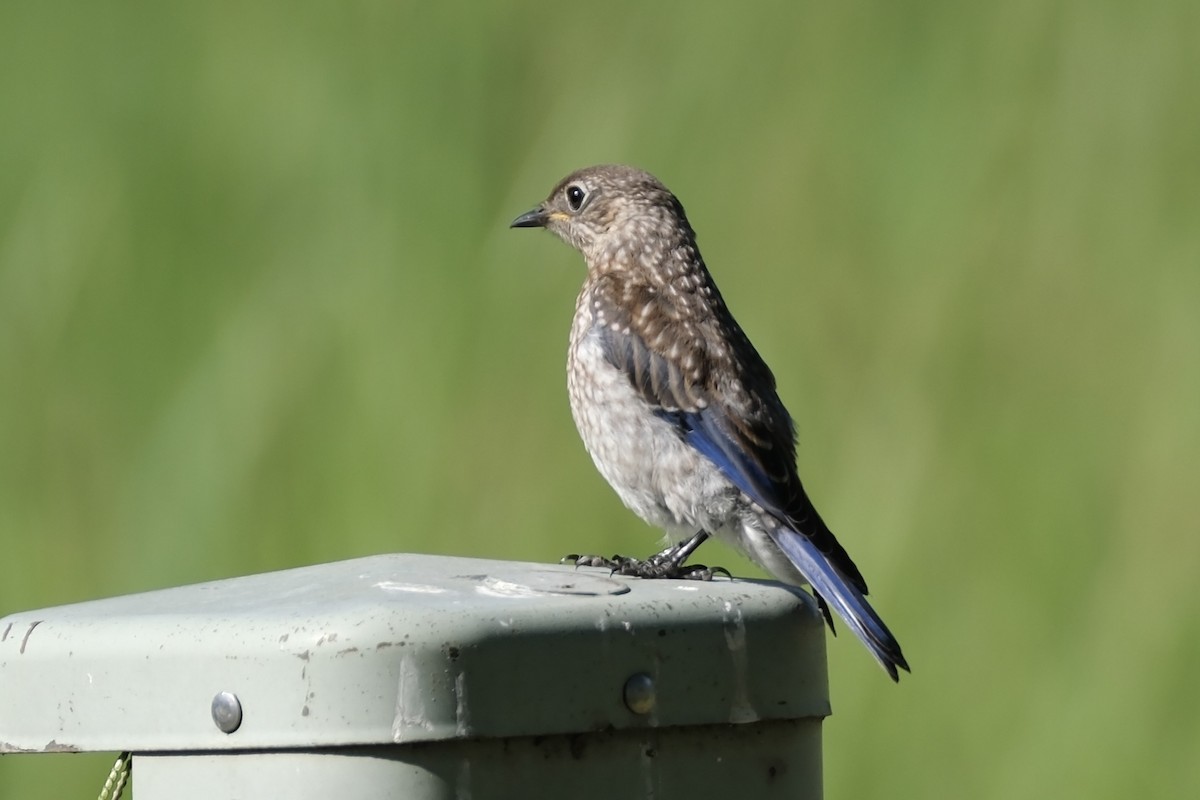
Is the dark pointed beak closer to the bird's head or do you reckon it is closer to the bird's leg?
the bird's head

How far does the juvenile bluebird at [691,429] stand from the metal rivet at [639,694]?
1623mm

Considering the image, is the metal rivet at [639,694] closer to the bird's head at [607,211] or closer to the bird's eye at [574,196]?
the bird's head at [607,211]

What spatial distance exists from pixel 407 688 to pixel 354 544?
3.09 metres

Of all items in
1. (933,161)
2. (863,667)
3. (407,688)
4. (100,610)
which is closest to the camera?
(407,688)

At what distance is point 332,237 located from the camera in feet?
18.4

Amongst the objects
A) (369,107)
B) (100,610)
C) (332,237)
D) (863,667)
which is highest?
(369,107)

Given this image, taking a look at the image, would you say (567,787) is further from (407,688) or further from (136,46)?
(136,46)

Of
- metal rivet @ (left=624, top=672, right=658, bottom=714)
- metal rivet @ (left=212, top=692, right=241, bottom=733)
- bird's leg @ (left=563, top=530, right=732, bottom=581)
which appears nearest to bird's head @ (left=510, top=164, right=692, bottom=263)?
bird's leg @ (left=563, top=530, right=732, bottom=581)

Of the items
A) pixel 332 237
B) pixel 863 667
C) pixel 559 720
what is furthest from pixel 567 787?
pixel 332 237

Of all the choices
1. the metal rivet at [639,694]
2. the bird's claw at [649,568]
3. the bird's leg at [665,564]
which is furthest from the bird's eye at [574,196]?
the metal rivet at [639,694]

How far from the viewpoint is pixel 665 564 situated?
13.7 ft

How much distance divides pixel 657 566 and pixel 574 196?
5.29ft

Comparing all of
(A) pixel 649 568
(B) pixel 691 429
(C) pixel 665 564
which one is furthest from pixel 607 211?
(A) pixel 649 568

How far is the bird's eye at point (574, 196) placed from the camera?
524cm
